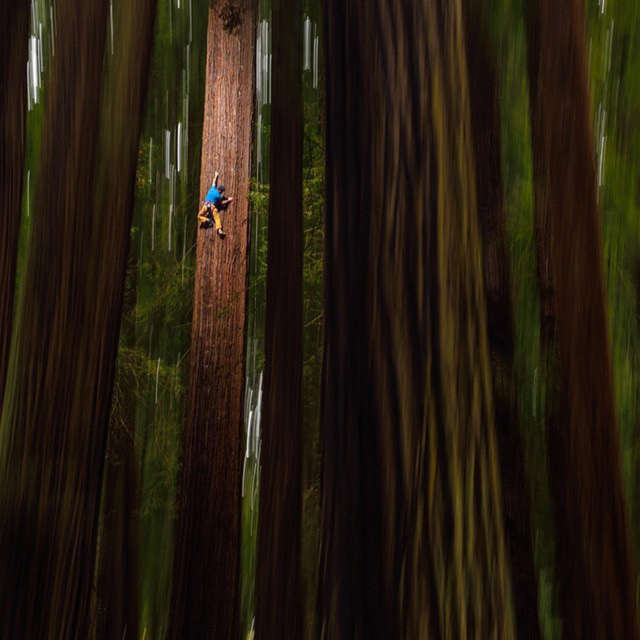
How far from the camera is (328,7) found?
0.79 metres

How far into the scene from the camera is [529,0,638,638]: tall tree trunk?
2.49 feet

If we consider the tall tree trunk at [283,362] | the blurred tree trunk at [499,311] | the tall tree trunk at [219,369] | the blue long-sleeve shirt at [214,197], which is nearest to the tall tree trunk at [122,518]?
the tall tree trunk at [219,369]

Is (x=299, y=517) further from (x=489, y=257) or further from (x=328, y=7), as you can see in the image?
(x=328, y=7)

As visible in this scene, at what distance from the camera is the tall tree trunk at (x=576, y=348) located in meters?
0.76

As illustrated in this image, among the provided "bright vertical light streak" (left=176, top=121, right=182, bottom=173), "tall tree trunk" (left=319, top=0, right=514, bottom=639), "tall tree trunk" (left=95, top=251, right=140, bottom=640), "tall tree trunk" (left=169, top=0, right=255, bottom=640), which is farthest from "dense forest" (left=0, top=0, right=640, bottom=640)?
"tall tree trunk" (left=95, top=251, right=140, bottom=640)

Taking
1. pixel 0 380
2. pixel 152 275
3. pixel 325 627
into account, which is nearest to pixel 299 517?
pixel 325 627

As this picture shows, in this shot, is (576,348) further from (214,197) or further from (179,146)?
(179,146)

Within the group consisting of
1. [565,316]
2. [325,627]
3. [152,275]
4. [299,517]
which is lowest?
[325,627]

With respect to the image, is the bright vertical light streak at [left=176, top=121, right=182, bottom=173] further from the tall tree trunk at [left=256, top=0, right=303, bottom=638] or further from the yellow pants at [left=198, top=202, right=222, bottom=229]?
the tall tree trunk at [left=256, top=0, right=303, bottom=638]

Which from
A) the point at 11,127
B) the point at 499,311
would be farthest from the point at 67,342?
the point at 499,311

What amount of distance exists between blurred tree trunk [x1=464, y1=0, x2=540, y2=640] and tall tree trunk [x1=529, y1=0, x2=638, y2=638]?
47 millimetres

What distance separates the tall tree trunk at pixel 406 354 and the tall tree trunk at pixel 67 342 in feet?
1.32

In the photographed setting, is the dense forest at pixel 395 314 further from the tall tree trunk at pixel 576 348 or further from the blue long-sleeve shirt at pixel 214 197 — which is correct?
the blue long-sleeve shirt at pixel 214 197

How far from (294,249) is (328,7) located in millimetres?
558
